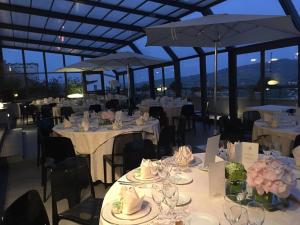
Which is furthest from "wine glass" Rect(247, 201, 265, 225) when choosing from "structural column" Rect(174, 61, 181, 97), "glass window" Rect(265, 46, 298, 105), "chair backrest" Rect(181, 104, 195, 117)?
"structural column" Rect(174, 61, 181, 97)

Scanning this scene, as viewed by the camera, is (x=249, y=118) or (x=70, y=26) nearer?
(x=249, y=118)

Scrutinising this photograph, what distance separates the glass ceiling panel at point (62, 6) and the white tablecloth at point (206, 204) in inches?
332

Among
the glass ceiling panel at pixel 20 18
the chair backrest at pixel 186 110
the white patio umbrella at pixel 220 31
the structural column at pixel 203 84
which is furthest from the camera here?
the glass ceiling panel at pixel 20 18

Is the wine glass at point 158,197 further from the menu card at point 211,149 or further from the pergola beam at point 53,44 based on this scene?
the pergola beam at point 53,44

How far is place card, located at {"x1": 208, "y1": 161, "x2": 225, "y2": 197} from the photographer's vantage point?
1.65 meters

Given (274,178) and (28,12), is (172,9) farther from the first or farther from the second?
(274,178)

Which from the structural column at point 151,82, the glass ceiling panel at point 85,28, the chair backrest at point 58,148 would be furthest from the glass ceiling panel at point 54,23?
the chair backrest at point 58,148

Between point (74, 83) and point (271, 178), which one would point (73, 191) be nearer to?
point (271, 178)

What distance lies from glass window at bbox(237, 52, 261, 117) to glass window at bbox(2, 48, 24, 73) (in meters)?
12.5

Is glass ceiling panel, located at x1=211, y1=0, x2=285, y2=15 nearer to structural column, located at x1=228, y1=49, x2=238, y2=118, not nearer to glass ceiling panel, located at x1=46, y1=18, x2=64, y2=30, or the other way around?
structural column, located at x1=228, y1=49, x2=238, y2=118

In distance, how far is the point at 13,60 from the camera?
637 inches

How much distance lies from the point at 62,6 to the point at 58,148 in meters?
6.99

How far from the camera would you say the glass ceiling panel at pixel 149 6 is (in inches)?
348

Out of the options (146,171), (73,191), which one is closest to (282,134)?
(146,171)
